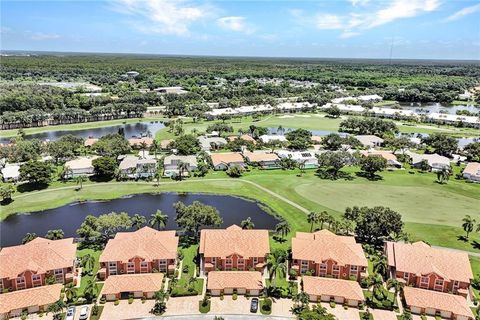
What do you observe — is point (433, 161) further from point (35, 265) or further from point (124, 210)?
point (35, 265)

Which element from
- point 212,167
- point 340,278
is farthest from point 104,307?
point 212,167

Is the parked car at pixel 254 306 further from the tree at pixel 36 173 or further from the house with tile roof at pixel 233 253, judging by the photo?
the tree at pixel 36 173

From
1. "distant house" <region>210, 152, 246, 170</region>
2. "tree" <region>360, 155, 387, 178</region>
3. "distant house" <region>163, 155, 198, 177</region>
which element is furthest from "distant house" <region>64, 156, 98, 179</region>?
"tree" <region>360, 155, 387, 178</region>

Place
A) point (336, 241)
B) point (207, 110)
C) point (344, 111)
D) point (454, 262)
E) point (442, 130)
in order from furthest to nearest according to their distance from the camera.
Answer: point (344, 111) → point (207, 110) → point (442, 130) → point (336, 241) → point (454, 262)

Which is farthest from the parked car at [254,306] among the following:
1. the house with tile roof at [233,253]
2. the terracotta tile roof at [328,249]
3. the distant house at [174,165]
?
the distant house at [174,165]

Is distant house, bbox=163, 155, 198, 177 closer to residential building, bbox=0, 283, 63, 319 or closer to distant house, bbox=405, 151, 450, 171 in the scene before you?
residential building, bbox=0, 283, 63, 319

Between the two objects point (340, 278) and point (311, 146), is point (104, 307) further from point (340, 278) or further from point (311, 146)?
point (311, 146)
